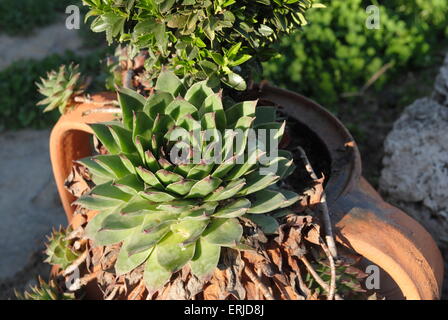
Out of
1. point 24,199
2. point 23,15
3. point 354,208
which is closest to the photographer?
point 354,208

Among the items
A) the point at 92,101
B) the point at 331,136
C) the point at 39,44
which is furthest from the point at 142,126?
the point at 39,44

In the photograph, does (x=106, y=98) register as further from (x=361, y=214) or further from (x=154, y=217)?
(x=361, y=214)

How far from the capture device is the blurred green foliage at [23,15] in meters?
4.59

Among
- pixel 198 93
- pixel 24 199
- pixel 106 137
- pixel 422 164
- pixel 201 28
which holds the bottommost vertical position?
pixel 24 199

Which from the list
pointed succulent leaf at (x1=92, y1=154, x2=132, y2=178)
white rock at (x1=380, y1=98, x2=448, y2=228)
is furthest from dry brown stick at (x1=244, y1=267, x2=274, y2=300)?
white rock at (x1=380, y1=98, x2=448, y2=228)

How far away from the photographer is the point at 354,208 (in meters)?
1.51

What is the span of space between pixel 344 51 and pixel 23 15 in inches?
122

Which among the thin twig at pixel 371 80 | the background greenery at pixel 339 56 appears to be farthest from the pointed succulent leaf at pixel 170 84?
the thin twig at pixel 371 80

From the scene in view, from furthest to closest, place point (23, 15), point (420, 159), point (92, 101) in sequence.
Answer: point (23, 15) < point (420, 159) < point (92, 101)

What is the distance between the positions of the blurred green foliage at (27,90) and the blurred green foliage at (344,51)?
1311mm

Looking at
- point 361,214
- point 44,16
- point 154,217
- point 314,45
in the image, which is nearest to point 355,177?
point 361,214

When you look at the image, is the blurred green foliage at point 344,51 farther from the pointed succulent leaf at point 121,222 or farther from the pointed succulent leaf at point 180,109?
the pointed succulent leaf at point 121,222

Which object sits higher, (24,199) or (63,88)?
(63,88)

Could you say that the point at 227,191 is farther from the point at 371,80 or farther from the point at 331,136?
the point at 371,80
